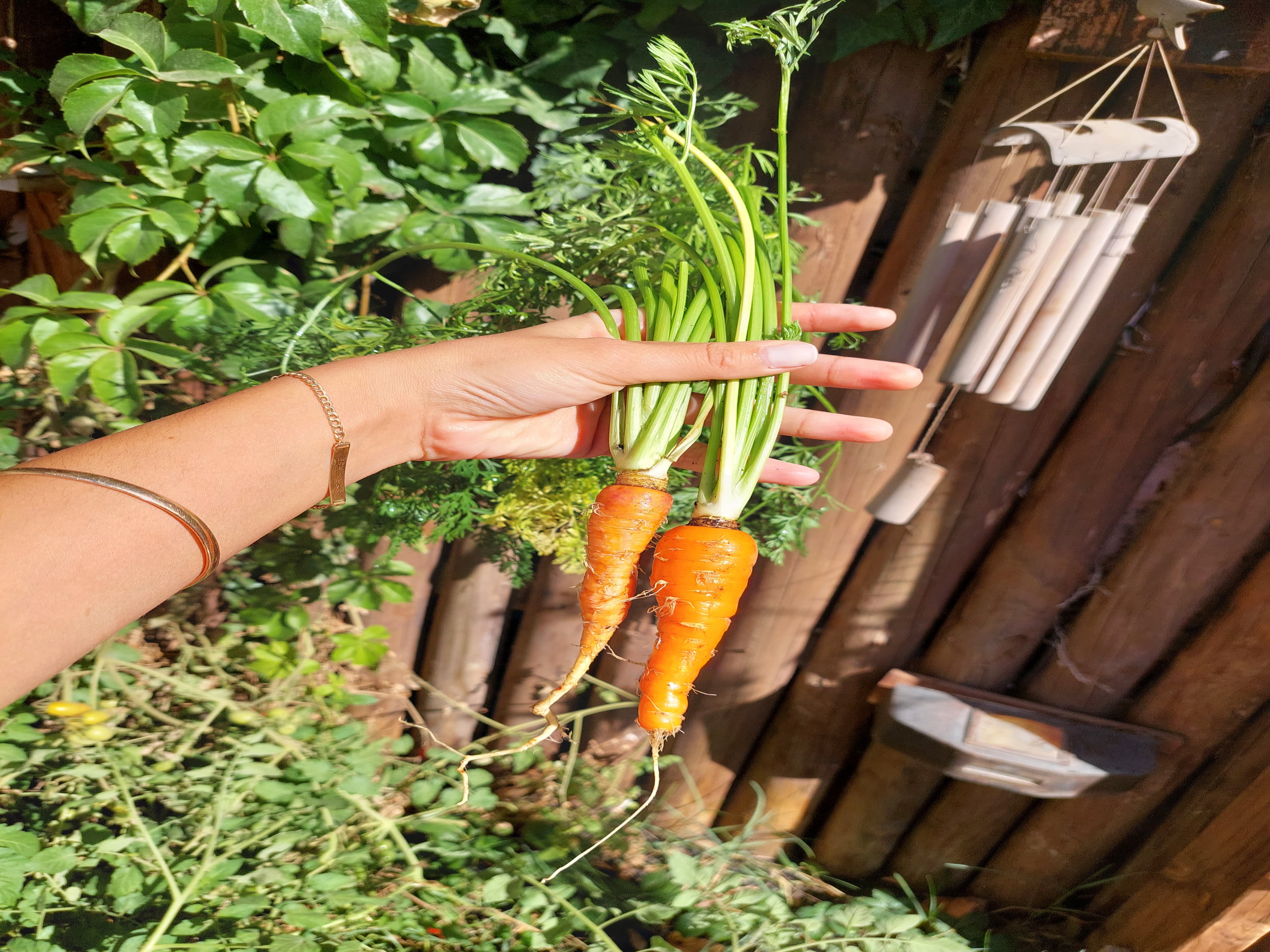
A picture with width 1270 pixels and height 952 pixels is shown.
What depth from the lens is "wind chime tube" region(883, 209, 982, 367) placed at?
1.15 meters

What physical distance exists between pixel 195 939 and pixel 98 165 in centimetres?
152

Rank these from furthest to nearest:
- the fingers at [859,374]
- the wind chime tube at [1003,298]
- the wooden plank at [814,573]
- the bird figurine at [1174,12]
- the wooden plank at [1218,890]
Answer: the wooden plank at [1218,890]
the wooden plank at [814,573]
the fingers at [859,374]
the wind chime tube at [1003,298]
the bird figurine at [1174,12]

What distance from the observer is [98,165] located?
1.28 metres

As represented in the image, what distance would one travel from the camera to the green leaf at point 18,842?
1274mm

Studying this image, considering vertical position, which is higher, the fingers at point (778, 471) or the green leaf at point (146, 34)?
the green leaf at point (146, 34)

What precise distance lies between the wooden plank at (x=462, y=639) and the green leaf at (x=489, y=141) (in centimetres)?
91

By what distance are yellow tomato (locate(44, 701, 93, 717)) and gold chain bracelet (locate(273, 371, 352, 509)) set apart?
90 cm

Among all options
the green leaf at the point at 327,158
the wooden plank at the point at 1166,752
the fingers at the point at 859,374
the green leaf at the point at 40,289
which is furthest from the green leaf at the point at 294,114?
the wooden plank at the point at 1166,752

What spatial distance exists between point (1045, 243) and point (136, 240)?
1559mm

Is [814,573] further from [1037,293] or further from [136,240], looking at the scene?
[136,240]

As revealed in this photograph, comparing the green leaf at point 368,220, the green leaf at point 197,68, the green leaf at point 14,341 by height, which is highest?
the green leaf at point 197,68

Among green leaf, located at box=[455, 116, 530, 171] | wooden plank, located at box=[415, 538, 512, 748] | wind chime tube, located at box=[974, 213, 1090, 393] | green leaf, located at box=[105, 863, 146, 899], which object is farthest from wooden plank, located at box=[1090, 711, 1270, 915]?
green leaf, located at box=[105, 863, 146, 899]

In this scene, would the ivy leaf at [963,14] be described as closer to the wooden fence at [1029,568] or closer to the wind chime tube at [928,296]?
the wooden fence at [1029,568]

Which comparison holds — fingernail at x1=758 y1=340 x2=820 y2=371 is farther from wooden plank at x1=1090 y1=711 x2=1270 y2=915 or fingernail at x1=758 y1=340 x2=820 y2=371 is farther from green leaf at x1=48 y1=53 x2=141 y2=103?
wooden plank at x1=1090 y1=711 x2=1270 y2=915
